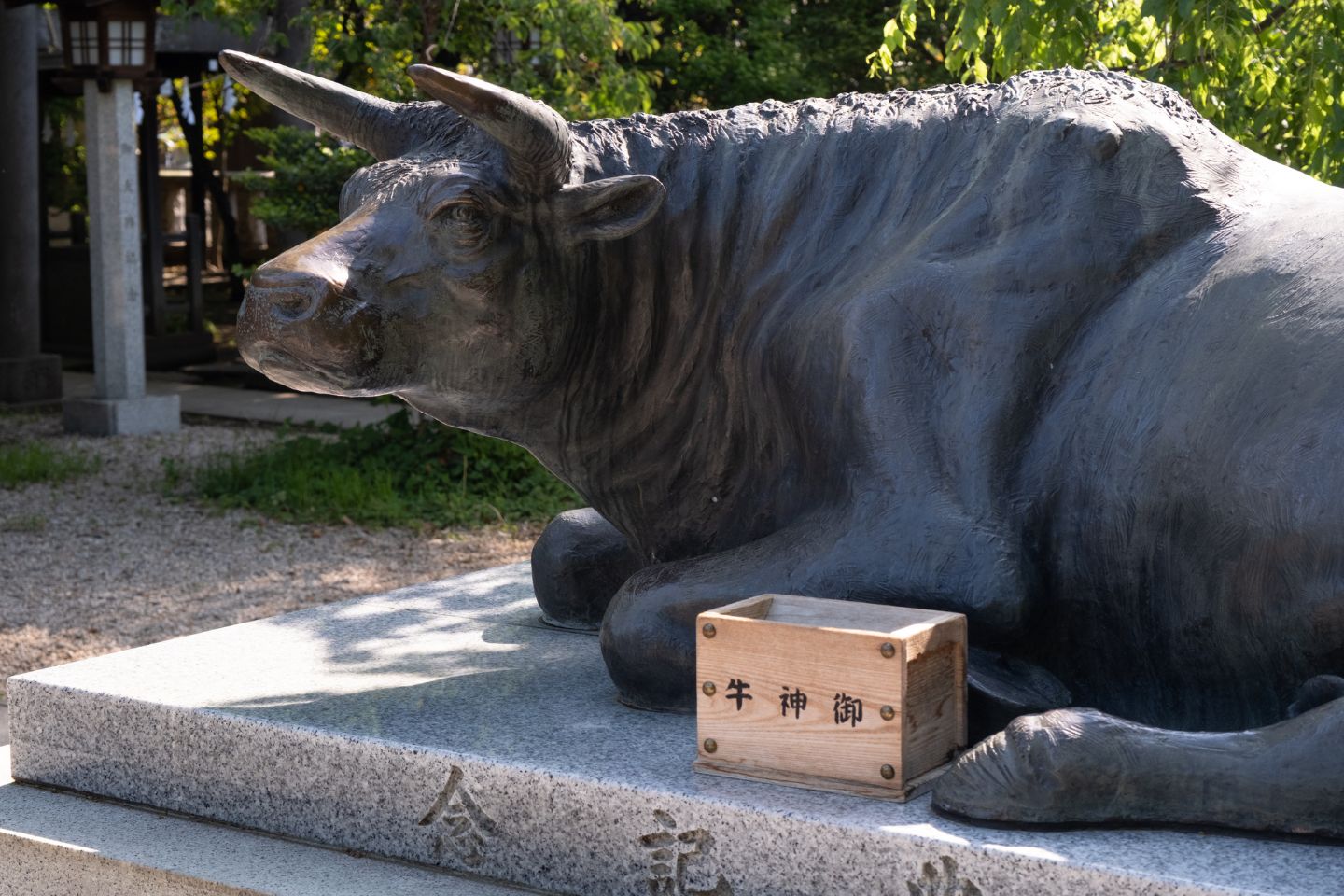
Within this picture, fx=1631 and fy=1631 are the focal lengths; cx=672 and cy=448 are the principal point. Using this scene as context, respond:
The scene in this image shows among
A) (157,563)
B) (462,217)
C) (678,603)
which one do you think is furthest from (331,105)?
(157,563)

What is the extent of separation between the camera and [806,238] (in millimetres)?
3629

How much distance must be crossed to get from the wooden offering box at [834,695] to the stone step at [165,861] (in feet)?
1.84

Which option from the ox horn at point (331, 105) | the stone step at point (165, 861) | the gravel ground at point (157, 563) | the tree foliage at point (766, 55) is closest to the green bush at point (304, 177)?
the gravel ground at point (157, 563)

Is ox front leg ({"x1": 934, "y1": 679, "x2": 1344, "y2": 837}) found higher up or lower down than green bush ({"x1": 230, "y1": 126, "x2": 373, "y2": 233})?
lower down

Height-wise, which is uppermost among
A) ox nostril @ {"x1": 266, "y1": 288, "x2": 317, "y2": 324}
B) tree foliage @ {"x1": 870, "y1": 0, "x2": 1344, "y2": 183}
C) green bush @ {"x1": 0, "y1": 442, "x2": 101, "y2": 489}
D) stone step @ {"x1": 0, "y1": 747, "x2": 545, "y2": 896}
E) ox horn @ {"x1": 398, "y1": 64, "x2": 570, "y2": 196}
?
tree foliage @ {"x1": 870, "y1": 0, "x2": 1344, "y2": 183}

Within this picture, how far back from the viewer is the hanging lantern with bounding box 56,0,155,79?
40.4ft

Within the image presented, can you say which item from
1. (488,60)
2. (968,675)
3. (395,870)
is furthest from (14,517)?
(968,675)

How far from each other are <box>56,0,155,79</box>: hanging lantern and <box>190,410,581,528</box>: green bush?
350cm

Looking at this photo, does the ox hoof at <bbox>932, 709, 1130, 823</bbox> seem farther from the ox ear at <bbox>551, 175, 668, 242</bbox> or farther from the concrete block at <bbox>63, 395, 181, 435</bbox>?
the concrete block at <bbox>63, 395, 181, 435</bbox>

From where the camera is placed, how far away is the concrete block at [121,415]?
12.8 m

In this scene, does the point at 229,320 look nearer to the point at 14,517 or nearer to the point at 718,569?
the point at 14,517

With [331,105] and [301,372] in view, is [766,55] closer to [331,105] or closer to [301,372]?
[331,105]

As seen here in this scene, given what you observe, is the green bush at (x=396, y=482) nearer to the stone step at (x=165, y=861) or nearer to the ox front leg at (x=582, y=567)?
the ox front leg at (x=582, y=567)

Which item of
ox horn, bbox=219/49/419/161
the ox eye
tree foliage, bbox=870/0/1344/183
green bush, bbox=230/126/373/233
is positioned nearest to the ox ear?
the ox eye
